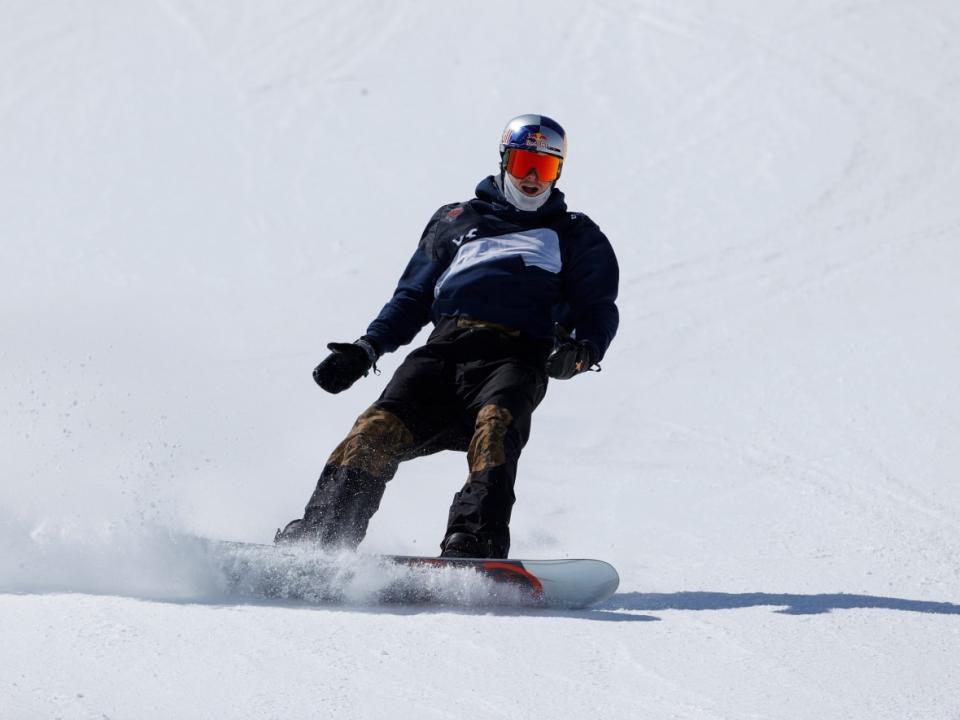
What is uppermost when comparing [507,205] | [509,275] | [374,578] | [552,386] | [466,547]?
[552,386]

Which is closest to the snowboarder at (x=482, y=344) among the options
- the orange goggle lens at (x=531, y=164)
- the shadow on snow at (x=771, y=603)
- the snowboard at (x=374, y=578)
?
the orange goggle lens at (x=531, y=164)

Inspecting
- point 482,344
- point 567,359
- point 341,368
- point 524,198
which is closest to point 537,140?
point 524,198

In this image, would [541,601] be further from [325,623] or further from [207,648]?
[207,648]

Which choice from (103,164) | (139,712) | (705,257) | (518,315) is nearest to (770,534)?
(518,315)

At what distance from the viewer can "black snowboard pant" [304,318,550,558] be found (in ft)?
13.8

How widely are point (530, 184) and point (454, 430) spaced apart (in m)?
1.01

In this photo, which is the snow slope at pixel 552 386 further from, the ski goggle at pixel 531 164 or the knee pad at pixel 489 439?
the ski goggle at pixel 531 164

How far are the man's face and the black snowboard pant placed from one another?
565mm

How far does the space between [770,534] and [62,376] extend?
4.13 metres

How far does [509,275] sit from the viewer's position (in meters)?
4.81

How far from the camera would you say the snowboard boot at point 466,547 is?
161 inches

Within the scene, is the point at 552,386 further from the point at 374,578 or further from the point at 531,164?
the point at 374,578

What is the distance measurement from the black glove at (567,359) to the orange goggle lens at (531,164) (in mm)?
762

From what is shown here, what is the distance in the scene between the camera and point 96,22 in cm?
1486
